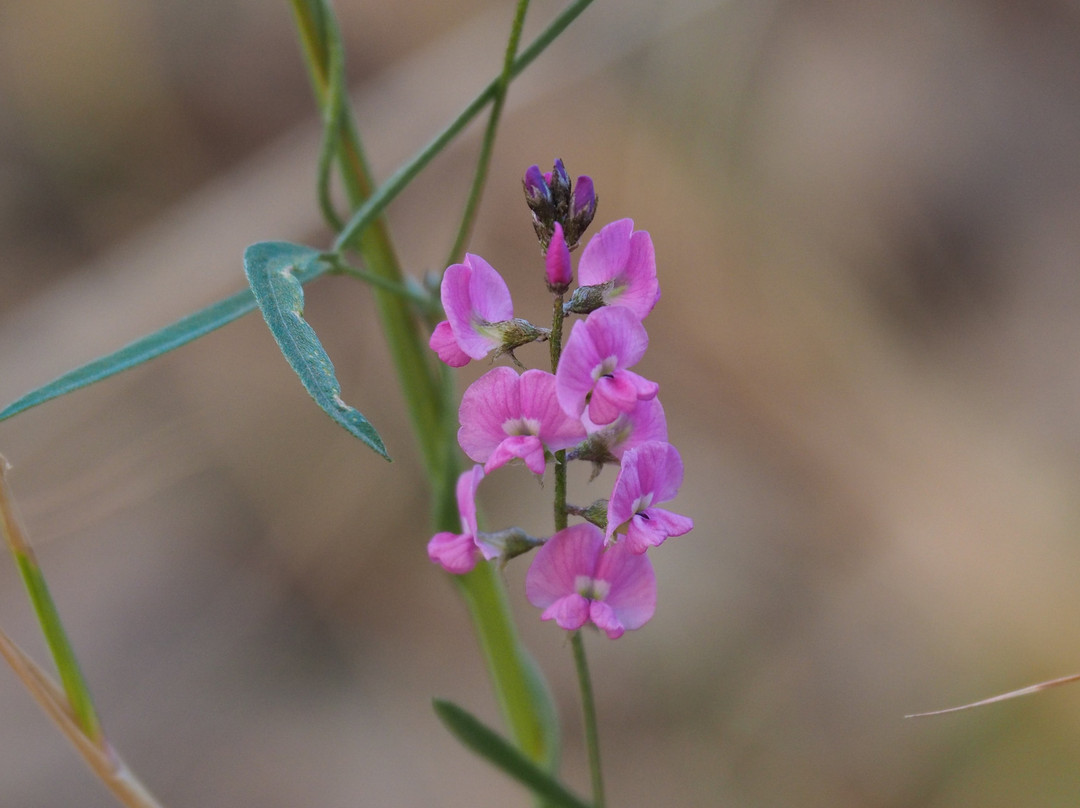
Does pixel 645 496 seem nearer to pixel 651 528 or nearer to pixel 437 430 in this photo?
pixel 651 528

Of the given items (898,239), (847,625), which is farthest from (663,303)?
(847,625)

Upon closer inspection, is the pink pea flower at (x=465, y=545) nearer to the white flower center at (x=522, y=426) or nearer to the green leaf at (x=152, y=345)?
the white flower center at (x=522, y=426)

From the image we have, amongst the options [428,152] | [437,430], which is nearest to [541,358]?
[437,430]

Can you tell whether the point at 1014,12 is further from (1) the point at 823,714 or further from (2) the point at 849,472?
(1) the point at 823,714

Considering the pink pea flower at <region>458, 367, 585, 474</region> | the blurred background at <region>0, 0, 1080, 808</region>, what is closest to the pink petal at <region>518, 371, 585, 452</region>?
the pink pea flower at <region>458, 367, 585, 474</region>

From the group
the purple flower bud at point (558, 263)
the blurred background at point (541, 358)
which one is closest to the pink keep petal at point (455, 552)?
the purple flower bud at point (558, 263)
